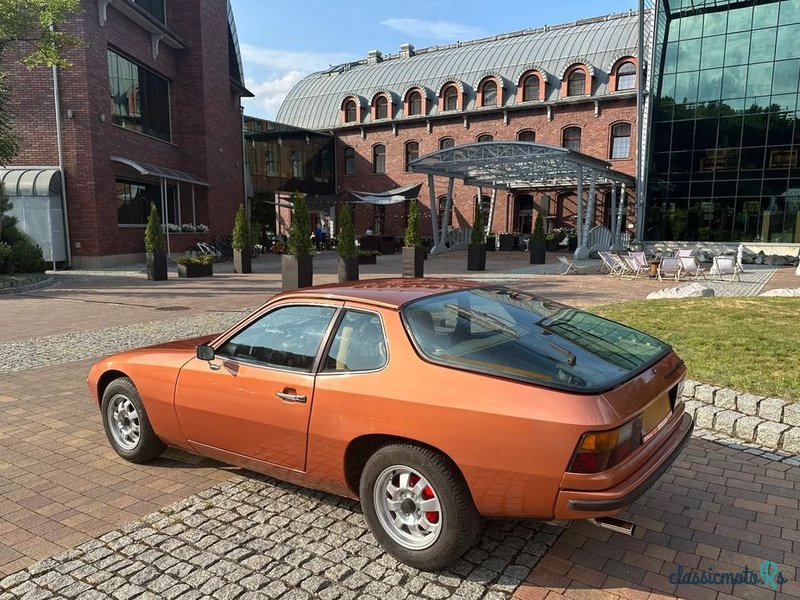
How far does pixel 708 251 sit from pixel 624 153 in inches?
350

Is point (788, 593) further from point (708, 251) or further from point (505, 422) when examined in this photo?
point (708, 251)

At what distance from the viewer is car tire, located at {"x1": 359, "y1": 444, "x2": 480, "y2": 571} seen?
2.72m

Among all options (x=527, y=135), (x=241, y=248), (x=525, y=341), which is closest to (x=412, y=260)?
(x=241, y=248)

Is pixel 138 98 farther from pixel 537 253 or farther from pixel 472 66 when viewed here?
pixel 472 66

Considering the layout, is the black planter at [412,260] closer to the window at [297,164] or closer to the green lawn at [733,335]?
the green lawn at [733,335]

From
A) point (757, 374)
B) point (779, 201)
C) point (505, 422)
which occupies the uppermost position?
point (779, 201)

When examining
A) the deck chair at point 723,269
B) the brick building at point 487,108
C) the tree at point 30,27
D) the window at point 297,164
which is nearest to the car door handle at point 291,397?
the tree at point 30,27

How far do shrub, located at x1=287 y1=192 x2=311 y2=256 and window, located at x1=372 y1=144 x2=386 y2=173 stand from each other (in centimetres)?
2721

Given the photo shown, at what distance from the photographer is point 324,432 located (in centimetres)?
312

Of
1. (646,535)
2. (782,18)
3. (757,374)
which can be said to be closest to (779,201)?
(782,18)

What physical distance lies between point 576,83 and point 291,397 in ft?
115

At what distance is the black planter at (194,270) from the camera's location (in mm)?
17953

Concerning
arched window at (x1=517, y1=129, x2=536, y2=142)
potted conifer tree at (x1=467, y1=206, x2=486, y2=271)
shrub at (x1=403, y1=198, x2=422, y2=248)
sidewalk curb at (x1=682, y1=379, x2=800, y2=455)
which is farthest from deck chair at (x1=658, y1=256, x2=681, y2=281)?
arched window at (x1=517, y1=129, x2=536, y2=142)

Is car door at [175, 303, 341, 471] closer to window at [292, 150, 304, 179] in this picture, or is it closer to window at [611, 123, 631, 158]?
window at [611, 123, 631, 158]
